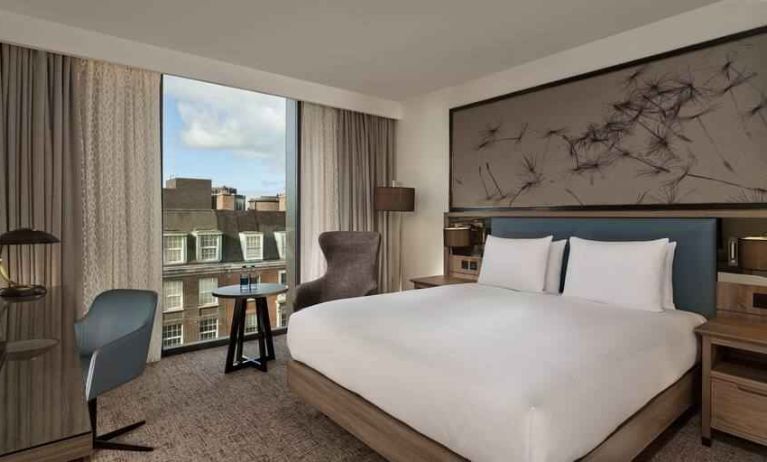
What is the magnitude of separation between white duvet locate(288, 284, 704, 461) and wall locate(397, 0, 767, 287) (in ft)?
6.29

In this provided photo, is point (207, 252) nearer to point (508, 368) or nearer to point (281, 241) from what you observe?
point (281, 241)

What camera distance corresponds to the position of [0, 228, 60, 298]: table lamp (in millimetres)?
2506

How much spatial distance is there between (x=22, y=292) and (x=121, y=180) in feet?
3.77

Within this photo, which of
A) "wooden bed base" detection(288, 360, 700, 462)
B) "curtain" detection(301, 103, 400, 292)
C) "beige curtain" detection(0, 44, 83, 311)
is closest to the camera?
"wooden bed base" detection(288, 360, 700, 462)

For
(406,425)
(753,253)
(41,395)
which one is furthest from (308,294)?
(753,253)

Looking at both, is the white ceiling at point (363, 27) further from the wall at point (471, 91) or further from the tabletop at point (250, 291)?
the tabletop at point (250, 291)

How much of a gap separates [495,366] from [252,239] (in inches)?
135

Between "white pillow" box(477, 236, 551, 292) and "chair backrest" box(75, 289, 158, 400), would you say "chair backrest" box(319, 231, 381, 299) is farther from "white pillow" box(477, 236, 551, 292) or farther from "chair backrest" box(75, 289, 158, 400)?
"chair backrest" box(75, 289, 158, 400)

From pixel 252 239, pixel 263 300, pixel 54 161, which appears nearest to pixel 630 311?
pixel 263 300

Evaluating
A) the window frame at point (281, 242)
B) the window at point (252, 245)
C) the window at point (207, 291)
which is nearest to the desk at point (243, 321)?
the window at point (207, 291)

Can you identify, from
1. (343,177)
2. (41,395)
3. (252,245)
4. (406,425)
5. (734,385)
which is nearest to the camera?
(41,395)

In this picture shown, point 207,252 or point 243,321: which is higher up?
point 207,252

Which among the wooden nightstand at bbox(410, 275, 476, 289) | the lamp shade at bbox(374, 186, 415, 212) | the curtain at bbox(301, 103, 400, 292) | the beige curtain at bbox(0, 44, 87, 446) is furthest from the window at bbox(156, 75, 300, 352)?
the wooden nightstand at bbox(410, 275, 476, 289)

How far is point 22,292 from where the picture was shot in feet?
8.98
